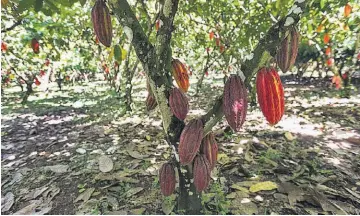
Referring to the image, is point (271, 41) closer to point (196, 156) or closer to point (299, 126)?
point (196, 156)

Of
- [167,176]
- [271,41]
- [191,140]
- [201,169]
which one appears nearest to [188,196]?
[167,176]

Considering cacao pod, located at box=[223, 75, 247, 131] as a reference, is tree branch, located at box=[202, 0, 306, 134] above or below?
above

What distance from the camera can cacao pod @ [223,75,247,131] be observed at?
3.48ft

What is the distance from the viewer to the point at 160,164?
257 cm

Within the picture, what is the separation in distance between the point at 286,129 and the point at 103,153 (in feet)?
6.98

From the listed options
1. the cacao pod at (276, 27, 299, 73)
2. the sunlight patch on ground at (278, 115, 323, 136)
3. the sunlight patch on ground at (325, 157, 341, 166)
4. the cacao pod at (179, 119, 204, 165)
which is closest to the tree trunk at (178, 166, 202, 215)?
the cacao pod at (179, 119, 204, 165)

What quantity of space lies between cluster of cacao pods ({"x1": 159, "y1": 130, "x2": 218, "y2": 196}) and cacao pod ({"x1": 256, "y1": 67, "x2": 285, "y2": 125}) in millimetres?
326

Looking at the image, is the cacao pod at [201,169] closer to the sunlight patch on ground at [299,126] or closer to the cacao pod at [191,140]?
the cacao pod at [191,140]

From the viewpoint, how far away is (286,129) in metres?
3.65

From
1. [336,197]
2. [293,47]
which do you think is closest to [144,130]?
[336,197]

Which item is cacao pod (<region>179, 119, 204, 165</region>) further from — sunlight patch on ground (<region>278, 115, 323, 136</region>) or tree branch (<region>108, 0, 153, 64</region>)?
sunlight patch on ground (<region>278, 115, 323, 136</region>)

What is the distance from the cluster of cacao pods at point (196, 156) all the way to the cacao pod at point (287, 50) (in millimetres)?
406

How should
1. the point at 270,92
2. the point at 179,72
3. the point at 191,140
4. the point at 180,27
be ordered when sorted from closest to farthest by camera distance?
1. the point at 270,92
2. the point at 191,140
3. the point at 179,72
4. the point at 180,27

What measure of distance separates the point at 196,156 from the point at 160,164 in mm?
1232
